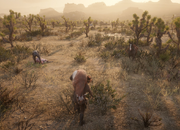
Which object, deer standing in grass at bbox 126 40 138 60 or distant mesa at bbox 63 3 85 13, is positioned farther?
distant mesa at bbox 63 3 85 13

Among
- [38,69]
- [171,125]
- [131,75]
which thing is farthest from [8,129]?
[131,75]

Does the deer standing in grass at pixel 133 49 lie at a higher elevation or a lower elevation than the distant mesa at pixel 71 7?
lower

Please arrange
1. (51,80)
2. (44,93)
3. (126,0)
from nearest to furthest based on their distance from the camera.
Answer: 1. (44,93)
2. (51,80)
3. (126,0)

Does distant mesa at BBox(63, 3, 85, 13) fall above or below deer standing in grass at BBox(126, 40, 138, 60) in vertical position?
above

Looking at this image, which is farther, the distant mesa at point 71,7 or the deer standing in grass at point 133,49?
the distant mesa at point 71,7

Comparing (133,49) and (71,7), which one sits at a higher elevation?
(71,7)

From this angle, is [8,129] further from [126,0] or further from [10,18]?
[126,0]

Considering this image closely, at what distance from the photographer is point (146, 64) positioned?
5.27m

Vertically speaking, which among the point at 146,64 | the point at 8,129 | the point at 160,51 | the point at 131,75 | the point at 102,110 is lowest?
the point at 8,129

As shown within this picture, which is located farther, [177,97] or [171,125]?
[177,97]

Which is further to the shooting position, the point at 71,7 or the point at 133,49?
the point at 71,7

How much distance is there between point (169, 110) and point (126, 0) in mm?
203560

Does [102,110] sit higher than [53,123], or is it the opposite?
[102,110]

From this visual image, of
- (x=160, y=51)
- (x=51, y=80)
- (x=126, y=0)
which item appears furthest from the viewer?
(x=126, y=0)
